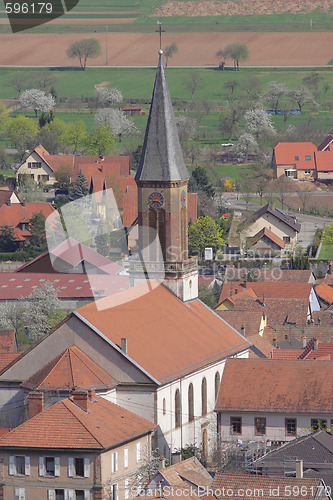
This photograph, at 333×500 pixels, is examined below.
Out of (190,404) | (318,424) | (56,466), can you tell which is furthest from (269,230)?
(56,466)

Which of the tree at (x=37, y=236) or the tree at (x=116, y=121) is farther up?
the tree at (x=116, y=121)

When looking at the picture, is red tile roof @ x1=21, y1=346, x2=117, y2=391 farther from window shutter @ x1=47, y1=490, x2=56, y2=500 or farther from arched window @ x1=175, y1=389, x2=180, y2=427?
window shutter @ x1=47, y1=490, x2=56, y2=500

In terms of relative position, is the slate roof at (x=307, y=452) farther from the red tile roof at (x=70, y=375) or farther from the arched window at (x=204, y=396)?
the arched window at (x=204, y=396)

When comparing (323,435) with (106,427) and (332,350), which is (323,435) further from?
(332,350)

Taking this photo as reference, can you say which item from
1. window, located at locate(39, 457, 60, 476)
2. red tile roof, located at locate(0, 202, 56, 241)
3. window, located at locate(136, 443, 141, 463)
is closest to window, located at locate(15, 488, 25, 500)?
window, located at locate(39, 457, 60, 476)

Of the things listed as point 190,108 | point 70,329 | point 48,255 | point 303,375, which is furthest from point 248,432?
point 190,108

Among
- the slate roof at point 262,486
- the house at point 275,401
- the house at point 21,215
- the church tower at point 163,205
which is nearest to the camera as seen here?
the slate roof at point 262,486

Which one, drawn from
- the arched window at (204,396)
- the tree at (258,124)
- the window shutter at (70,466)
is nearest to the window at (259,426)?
the arched window at (204,396)
